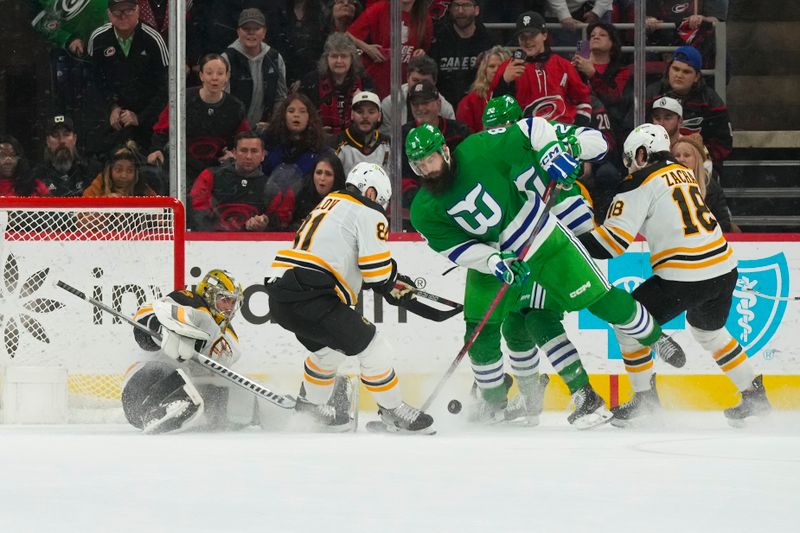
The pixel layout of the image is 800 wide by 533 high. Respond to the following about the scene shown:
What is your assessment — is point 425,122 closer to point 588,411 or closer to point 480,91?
point 480,91

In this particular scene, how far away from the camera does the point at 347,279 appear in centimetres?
510

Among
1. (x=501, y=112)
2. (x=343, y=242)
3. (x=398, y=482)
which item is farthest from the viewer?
(x=501, y=112)

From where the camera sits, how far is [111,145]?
6500 millimetres

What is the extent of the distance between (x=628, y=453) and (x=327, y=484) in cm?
121

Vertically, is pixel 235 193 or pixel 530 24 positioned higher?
pixel 530 24

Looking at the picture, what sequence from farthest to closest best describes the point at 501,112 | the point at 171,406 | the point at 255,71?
the point at 255,71
the point at 501,112
the point at 171,406

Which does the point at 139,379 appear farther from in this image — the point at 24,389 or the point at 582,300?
the point at 582,300

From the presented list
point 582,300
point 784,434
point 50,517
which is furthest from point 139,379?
point 784,434

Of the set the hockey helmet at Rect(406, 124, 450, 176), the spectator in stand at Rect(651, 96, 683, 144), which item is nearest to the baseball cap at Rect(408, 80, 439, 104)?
the spectator in stand at Rect(651, 96, 683, 144)

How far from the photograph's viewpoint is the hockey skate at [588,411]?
5.09 m

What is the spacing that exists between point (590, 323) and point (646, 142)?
1.18 m

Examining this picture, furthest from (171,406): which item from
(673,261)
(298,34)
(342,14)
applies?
(342,14)

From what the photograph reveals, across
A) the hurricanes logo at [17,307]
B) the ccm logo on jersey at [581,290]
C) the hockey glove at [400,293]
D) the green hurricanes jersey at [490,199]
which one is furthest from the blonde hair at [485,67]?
Answer: the hurricanes logo at [17,307]

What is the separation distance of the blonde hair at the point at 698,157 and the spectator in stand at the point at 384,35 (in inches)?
52.6
